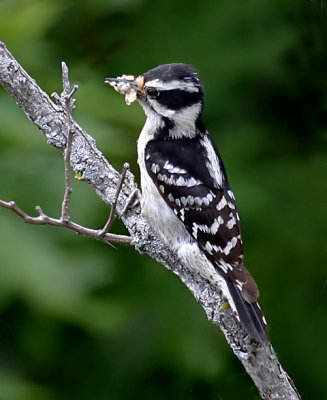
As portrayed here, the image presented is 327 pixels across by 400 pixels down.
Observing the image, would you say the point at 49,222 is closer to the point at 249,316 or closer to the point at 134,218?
the point at 134,218

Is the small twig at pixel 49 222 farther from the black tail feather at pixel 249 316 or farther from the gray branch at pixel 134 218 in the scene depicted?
the black tail feather at pixel 249 316

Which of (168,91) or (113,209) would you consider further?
(168,91)

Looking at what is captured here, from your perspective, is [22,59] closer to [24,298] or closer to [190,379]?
[24,298]

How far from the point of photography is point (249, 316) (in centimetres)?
316

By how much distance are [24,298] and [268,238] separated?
5.05ft

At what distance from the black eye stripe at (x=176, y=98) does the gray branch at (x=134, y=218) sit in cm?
40

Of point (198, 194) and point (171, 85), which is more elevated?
point (171, 85)

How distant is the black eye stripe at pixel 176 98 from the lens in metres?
3.67

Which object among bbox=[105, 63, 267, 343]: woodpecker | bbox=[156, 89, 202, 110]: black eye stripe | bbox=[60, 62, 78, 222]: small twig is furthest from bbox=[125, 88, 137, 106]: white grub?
bbox=[60, 62, 78, 222]: small twig

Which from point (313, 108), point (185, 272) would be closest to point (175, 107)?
point (185, 272)

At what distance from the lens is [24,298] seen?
3846mm

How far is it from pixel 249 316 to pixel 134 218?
783 mm

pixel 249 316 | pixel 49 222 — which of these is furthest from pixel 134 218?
pixel 249 316

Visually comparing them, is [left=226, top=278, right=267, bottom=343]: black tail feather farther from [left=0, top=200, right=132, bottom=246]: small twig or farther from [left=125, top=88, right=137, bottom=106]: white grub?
[left=125, top=88, right=137, bottom=106]: white grub
